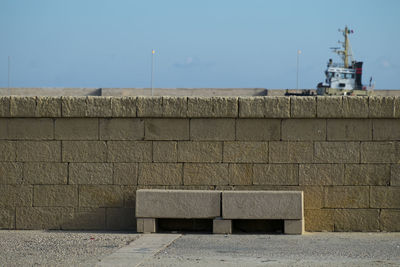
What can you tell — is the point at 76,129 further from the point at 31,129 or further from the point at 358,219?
the point at 358,219

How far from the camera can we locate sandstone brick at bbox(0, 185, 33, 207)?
10.1m

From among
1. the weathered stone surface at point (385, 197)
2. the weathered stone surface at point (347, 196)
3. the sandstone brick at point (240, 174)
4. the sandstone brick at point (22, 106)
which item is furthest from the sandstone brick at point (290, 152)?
the sandstone brick at point (22, 106)

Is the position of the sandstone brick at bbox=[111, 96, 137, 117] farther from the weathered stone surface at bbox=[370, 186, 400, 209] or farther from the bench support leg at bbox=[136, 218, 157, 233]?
the weathered stone surface at bbox=[370, 186, 400, 209]

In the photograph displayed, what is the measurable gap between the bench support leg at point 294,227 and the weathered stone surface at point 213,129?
1.41 meters

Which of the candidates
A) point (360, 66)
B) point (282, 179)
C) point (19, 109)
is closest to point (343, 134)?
point (282, 179)

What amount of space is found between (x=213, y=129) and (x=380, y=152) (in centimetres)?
230

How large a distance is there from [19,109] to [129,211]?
2112mm

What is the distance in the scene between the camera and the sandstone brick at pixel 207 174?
986 cm

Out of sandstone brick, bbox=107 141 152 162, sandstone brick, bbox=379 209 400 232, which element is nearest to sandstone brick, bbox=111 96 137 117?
sandstone brick, bbox=107 141 152 162

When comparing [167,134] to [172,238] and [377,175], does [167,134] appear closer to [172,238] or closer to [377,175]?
[172,238]

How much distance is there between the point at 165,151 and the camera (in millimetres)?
9922

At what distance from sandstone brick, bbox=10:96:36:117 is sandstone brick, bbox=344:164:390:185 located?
4.43 metres

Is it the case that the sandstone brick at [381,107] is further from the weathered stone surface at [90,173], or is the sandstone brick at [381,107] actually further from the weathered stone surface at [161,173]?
the weathered stone surface at [90,173]

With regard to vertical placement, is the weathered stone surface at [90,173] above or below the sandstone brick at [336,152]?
below
